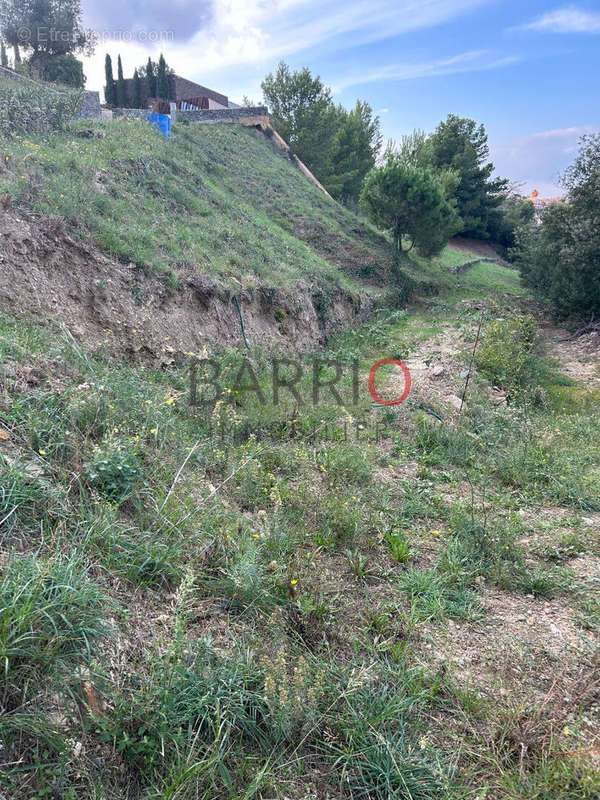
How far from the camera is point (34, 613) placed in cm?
182

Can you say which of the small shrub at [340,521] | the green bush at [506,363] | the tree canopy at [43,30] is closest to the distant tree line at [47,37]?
the tree canopy at [43,30]

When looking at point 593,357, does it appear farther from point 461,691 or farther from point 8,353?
point 8,353

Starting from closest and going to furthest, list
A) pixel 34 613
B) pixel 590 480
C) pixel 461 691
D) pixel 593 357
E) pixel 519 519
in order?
pixel 34 613 < pixel 461 691 < pixel 519 519 < pixel 590 480 < pixel 593 357

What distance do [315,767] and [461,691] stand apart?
84 centimetres

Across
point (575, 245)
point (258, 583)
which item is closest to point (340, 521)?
point (258, 583)

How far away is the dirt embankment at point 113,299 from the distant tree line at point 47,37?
19.1 m

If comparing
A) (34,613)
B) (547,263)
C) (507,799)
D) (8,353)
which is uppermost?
(547,263)

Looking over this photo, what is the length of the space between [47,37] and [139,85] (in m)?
11.6

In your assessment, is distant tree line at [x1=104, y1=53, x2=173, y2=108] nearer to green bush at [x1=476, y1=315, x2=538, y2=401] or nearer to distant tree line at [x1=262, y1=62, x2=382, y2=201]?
distant tree line at [x1=262, y1=62, x2=382, y2=201]

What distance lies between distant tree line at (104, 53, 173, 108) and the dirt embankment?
99.2 ft

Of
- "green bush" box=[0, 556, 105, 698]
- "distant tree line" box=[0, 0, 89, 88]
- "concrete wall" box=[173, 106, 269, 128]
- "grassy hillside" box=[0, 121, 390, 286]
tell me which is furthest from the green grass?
"distant tree line" box=[0, 0, 89, 88]

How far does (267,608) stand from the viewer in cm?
263

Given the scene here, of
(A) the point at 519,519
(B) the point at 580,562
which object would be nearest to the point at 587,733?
(B) the point at 580,562

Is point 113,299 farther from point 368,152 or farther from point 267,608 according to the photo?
point 368,152
